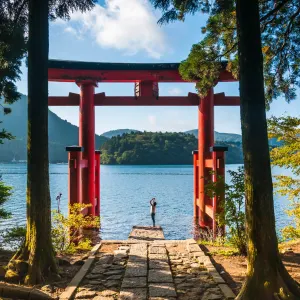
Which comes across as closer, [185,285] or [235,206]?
[185,285]

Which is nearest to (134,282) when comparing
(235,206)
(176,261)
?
(176,261)

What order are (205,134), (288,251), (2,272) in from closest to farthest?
1. (2,272)
2. (288,251)
3. (205,134)

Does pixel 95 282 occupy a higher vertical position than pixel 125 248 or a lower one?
higher

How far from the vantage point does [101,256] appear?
538cm

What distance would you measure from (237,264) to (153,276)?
5.02ft

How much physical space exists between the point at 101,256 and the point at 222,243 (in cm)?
282

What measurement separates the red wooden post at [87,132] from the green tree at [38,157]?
653cm

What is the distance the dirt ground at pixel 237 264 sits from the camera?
4.18 metres

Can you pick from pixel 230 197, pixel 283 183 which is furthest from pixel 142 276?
pixel 283 183

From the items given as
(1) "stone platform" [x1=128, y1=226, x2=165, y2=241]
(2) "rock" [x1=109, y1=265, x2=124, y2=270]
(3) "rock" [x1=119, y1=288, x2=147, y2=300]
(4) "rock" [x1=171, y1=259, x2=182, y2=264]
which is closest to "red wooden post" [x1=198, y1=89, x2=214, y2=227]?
(1) "stone platform" [x1=128, y1=226, x2=165, y2=241]

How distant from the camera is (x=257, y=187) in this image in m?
3.33

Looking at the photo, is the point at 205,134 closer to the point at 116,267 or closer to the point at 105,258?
the point at 105,258

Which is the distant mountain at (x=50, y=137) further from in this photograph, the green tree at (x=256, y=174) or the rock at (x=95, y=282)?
the green tree at (x=256, y=174)

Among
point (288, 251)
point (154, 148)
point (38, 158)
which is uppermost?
point (154, 148)
